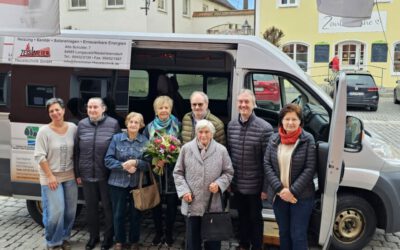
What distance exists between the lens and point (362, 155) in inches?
184

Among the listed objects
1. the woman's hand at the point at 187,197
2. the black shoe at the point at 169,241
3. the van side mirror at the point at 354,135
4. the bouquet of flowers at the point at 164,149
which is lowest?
the black shoe at the point at 169,241

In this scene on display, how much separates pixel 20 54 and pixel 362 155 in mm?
3889

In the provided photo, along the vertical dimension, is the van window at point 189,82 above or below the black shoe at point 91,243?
above

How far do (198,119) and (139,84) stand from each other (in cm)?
205

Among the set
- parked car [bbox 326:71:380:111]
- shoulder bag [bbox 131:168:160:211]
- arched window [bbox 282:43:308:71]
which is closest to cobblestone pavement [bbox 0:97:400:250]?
shoulder bag [bbox 131:168:160:211]

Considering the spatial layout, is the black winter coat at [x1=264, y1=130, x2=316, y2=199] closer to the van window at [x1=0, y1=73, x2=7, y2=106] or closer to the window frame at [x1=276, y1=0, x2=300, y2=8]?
the van window at [x1=0, y1=73, x2=7, y2=106]

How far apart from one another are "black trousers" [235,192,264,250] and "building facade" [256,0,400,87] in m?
22.2

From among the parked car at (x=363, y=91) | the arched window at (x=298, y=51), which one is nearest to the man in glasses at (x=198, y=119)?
the parked car at (x=363, y=91)

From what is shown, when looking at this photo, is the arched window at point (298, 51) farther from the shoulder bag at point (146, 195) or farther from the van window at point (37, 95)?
the shoulder bag at point (146, 195)

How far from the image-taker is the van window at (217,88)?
6.42 metres

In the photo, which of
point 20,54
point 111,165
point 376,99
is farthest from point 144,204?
point 376,99

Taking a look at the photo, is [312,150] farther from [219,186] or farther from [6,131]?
[6,131]

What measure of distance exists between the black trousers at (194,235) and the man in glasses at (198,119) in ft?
2.65

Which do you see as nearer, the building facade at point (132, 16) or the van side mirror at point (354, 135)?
the van side mirror at point (354, 135)
